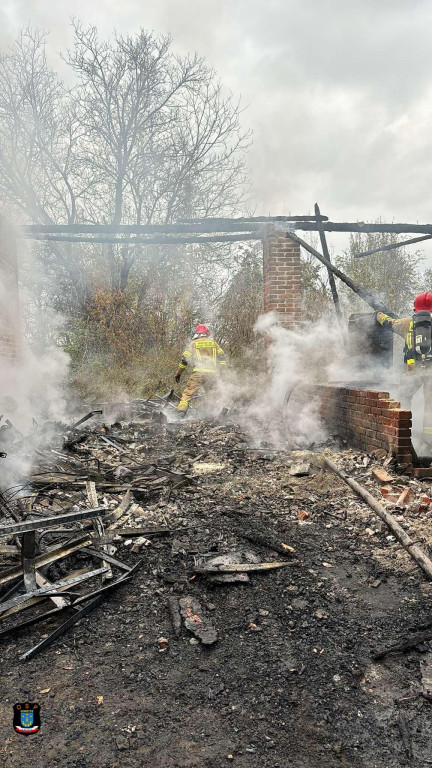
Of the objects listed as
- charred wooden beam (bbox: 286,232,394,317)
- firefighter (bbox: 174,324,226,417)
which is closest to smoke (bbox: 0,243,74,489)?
firefighter (bbox: 174,324,226,417)

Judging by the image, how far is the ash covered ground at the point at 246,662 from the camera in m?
1.96

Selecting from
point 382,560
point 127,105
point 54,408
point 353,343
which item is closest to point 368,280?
point 127,105

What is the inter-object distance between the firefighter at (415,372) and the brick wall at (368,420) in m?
0.36

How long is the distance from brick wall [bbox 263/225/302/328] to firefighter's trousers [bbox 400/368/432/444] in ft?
12.1

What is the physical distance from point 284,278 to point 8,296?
589 centimetres

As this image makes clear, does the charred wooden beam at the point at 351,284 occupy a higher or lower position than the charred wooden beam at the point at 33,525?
higher

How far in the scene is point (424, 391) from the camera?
5957 millimetres

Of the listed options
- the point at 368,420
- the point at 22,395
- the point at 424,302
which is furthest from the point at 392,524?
the point at 22,395

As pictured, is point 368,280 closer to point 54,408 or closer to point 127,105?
point 127,105

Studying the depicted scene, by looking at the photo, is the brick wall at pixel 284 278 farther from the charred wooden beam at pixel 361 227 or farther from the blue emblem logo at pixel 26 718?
the blue emblem logo at pixel 26 718

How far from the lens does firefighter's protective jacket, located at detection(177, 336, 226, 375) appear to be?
10.1 m

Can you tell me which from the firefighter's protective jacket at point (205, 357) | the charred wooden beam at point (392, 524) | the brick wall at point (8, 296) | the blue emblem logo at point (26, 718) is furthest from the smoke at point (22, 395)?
the charred wooden beam at point (392, 524)

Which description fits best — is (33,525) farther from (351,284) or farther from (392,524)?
(351,284)

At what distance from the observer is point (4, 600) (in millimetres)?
3012
